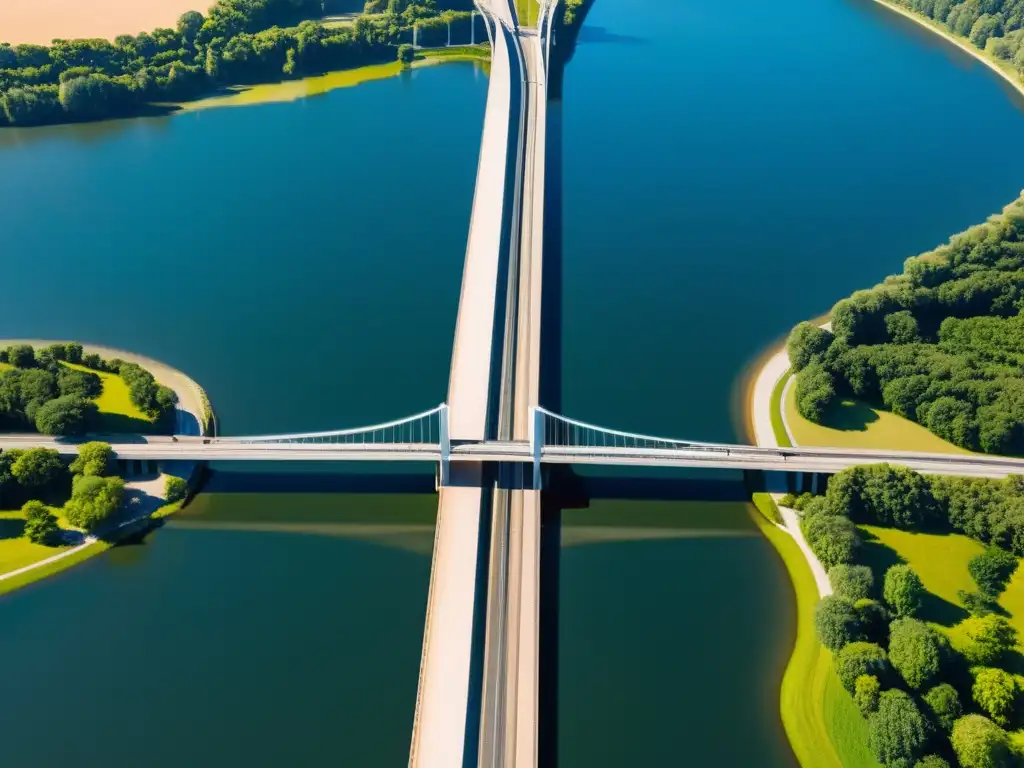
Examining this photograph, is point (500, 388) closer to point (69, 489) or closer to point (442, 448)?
point (442, 448)

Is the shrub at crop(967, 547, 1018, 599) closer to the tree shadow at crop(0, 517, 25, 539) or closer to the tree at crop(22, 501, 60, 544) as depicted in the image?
the tree at crop(22, 501, 60, 544)

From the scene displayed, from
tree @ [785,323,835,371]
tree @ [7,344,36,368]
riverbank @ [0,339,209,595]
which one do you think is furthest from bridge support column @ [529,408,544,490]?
tree @ [7,344,36,368]

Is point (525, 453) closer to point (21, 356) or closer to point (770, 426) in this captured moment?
point (770, 426)

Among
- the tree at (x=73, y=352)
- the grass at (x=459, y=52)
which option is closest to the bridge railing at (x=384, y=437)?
the tree at (x=73, y=352)

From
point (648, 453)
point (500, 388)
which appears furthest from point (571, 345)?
point (648, 453)

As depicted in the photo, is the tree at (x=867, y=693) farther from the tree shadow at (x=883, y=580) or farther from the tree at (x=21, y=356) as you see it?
the tree at (x=21, y=356)

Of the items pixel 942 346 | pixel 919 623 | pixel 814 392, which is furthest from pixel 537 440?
pixel 942 346
